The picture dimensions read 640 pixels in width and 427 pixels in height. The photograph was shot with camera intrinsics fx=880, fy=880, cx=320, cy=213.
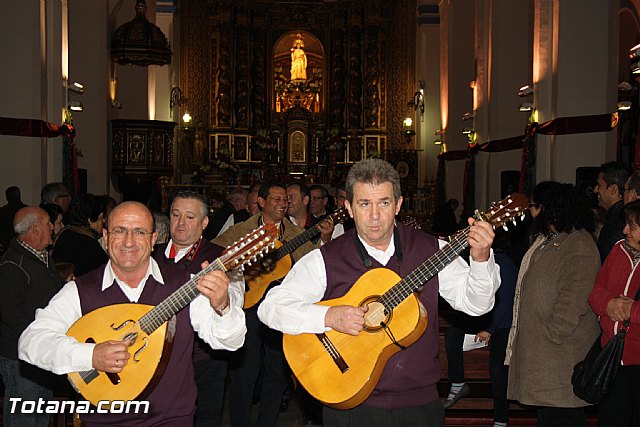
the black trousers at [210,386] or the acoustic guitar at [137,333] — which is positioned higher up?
the acoustic guitar at [137,333]

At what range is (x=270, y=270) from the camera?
6.86 meters

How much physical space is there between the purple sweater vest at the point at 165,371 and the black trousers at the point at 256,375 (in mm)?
2820

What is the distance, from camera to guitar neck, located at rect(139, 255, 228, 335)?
3619 mm

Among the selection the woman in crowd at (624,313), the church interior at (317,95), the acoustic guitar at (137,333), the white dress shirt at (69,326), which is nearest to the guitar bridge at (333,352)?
the white dress shirt at (69,326)

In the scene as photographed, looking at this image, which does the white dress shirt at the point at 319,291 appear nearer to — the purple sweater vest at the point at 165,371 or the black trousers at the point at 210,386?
the purple sweater vest at the point at 165,371

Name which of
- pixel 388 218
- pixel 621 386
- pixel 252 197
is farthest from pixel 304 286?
pixel 252 197

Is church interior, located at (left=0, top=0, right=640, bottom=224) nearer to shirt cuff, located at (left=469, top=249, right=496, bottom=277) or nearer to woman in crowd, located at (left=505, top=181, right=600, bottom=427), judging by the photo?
woman in crowd, located at (left=505, top=181, right=600, bottom=427)

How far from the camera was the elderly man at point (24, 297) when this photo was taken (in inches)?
211

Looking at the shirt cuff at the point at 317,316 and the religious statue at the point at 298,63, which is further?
the religious statue at the point at 298,63

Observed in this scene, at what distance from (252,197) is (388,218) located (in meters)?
6.03

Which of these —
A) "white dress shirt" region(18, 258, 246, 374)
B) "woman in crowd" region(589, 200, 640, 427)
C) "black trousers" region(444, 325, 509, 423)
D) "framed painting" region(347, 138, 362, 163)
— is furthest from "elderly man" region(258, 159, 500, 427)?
"framed painting" region(347, 138, 362, 163)

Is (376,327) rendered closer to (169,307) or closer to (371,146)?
(169,307)

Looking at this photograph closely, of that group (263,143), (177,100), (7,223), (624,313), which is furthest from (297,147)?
(624,313)

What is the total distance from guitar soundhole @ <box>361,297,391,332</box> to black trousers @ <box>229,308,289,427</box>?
2864 mm
